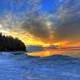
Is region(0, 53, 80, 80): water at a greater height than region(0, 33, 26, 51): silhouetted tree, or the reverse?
region(0, 33, 26, 51): silhouetted tree

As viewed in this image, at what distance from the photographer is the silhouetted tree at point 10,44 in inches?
3545

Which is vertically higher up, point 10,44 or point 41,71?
point 10,44

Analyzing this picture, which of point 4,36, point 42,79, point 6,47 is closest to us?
point 42,79

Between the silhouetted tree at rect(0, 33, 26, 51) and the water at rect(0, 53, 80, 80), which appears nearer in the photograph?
the water at rect(0, 53, 80, 80)

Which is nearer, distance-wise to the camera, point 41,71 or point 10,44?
point 41,71

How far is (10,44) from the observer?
92750 mm

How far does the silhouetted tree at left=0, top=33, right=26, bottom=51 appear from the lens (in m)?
90.0

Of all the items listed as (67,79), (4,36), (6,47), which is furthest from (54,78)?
(4,36)

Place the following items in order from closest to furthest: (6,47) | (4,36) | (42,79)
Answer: (42,79) → (6,47) → (4,36)

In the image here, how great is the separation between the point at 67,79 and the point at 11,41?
258 feet

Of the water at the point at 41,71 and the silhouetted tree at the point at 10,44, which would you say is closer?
the water at the point at 41,71

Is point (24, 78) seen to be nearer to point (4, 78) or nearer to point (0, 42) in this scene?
point (4, 78)

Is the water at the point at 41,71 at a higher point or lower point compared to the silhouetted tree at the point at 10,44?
lower

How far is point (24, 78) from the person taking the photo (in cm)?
1591
